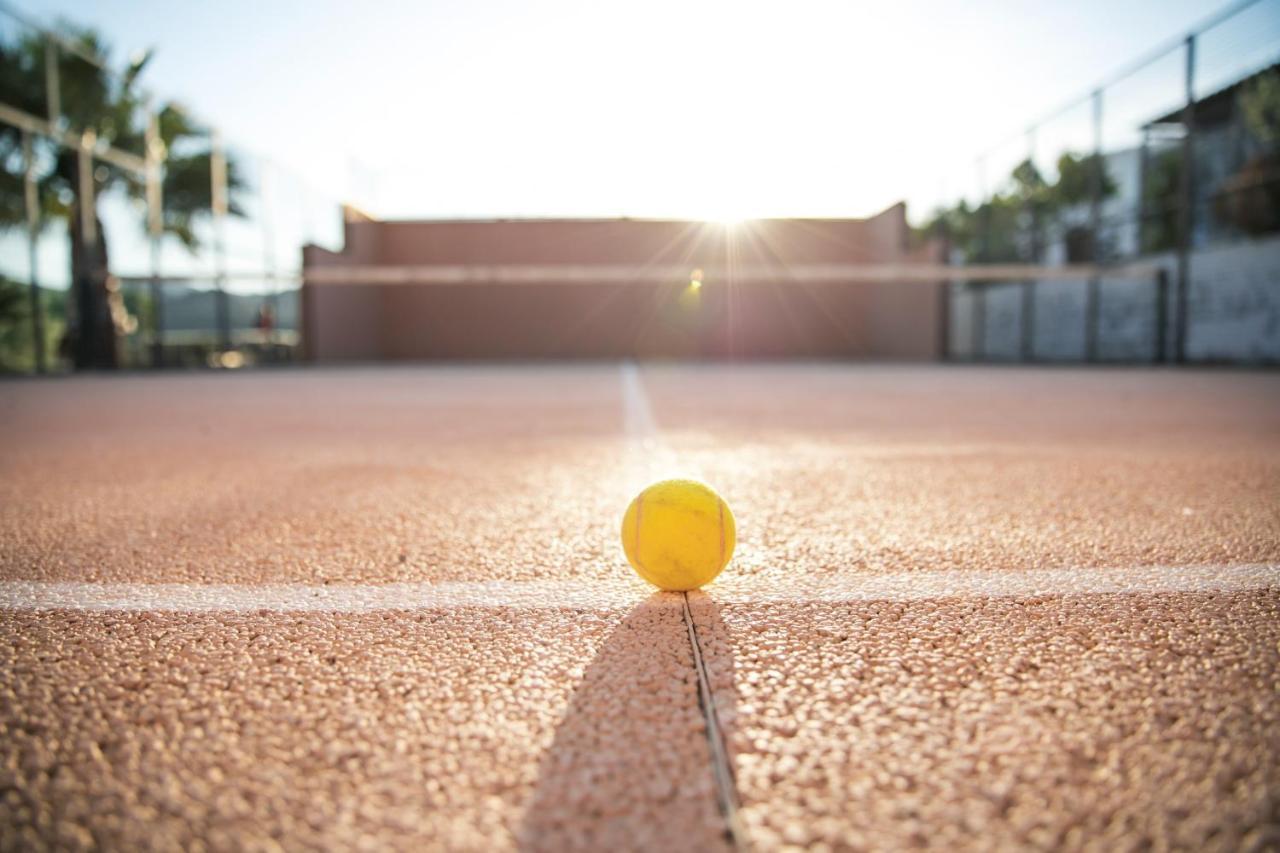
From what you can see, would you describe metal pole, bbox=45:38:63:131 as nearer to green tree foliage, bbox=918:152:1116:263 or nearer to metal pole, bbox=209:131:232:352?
metal pole, bbox=209:131:232:352

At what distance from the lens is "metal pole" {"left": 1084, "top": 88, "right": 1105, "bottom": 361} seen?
15.8 meters

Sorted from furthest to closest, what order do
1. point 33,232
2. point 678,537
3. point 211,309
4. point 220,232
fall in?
1. point 211,309
2. point 220,232
3. point 33,232
4. point 678,537

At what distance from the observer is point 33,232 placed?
12.8 meters

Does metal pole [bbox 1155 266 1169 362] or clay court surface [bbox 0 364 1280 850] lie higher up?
metal pole [bbox 1155 266 1169 362]

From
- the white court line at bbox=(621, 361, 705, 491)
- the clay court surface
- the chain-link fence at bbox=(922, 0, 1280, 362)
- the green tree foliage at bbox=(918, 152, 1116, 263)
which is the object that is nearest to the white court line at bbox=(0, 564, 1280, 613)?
the clay court surface

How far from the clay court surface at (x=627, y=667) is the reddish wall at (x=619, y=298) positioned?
20.0m

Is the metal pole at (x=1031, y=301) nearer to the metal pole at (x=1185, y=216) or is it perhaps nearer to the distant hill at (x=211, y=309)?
the metal pole at (x=1185, y=216)

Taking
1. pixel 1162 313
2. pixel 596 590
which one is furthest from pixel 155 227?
pixel 1162 313

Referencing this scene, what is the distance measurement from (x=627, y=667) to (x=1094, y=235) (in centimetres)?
1802

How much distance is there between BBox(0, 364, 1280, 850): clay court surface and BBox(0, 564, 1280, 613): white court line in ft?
0.04

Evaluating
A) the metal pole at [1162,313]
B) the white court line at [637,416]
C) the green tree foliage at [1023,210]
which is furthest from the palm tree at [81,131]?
the metal pole at [1162,313]

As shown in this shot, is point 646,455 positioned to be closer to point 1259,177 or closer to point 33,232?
point 33,232

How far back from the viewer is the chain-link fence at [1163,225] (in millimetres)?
13055

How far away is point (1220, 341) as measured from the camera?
13938 mm
